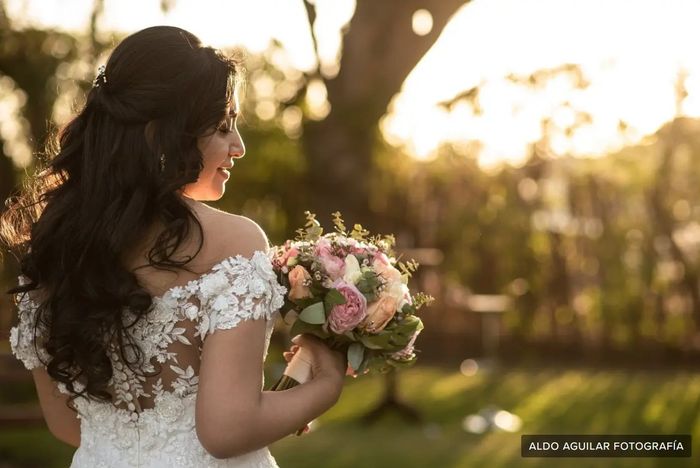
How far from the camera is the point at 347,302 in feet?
8.68

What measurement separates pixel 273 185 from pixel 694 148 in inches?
198

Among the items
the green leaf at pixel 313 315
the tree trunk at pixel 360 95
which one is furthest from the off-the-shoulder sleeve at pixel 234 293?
the tree trunk at pixel 360 95

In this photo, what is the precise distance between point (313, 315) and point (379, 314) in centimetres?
19

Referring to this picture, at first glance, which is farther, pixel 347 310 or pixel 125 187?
pixel 347 310

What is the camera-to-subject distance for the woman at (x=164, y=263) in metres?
2.27

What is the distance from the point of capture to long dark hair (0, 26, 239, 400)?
2.29 meters

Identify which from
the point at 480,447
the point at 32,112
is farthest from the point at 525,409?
the point at 32,112

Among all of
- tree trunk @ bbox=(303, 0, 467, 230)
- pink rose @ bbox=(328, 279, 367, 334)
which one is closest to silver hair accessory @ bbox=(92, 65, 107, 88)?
pink rose @ bbox=(328, 279, 367, 334)

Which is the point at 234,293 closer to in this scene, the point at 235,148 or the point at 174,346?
the point at 174,346

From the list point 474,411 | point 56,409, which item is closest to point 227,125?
point 56,409

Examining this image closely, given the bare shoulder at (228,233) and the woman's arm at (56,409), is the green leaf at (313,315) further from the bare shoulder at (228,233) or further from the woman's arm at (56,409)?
the woman's arm at (56,409)

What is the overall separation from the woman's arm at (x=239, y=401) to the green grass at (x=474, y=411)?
5.06 metres

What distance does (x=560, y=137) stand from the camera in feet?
41.7

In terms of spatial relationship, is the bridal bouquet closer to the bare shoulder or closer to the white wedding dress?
the white wedding dress
